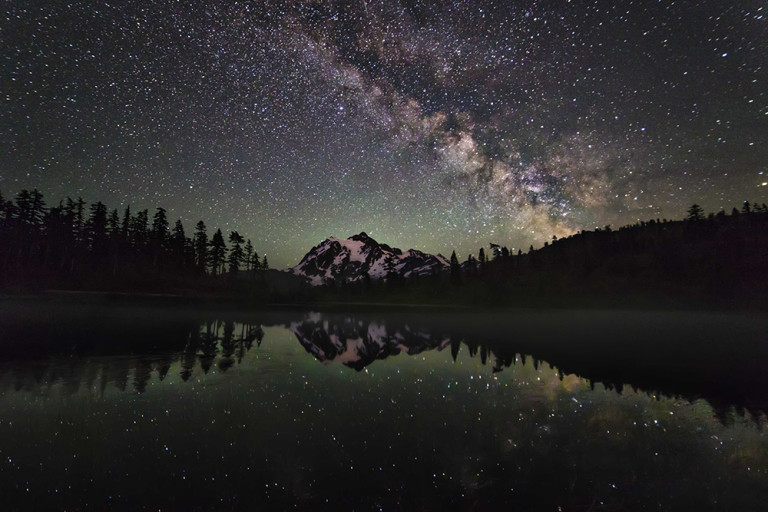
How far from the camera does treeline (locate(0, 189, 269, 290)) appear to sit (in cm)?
8350

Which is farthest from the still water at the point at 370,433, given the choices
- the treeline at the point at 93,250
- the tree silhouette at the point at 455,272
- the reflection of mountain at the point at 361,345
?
the tree silhouette at the point at 455,272

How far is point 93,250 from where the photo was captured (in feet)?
319

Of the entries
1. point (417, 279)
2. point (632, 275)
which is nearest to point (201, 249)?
point (417, 279)

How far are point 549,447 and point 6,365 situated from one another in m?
25.9

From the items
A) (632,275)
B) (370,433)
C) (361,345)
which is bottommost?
(361,345)

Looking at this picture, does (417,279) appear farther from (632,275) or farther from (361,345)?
(361,345)

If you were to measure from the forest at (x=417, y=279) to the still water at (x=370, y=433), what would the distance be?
75217 mm

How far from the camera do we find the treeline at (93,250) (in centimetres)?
8350

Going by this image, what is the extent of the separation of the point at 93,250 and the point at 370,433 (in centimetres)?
11746

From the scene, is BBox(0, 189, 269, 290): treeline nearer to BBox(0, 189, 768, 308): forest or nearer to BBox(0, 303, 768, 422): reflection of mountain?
BBox(0, 189, 768, 308): forest

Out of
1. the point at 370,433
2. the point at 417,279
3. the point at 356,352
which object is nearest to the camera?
the point at 370,433

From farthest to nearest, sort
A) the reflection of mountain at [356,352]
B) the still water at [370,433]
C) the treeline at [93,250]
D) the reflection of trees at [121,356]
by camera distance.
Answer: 1. the treeline at [93,250]
2. the reflection of mountain at [356,352]
3. the reflection of trees at [121,356]
4. the still water at [370,433]

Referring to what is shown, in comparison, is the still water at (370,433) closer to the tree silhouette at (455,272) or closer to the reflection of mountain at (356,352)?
the reflection of mountain at (356,352)

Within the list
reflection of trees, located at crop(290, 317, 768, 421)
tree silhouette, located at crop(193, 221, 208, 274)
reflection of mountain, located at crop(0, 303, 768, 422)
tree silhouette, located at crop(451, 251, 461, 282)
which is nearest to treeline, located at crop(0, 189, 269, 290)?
tree silhouette, located at crop(193, 221, 208, 274)
